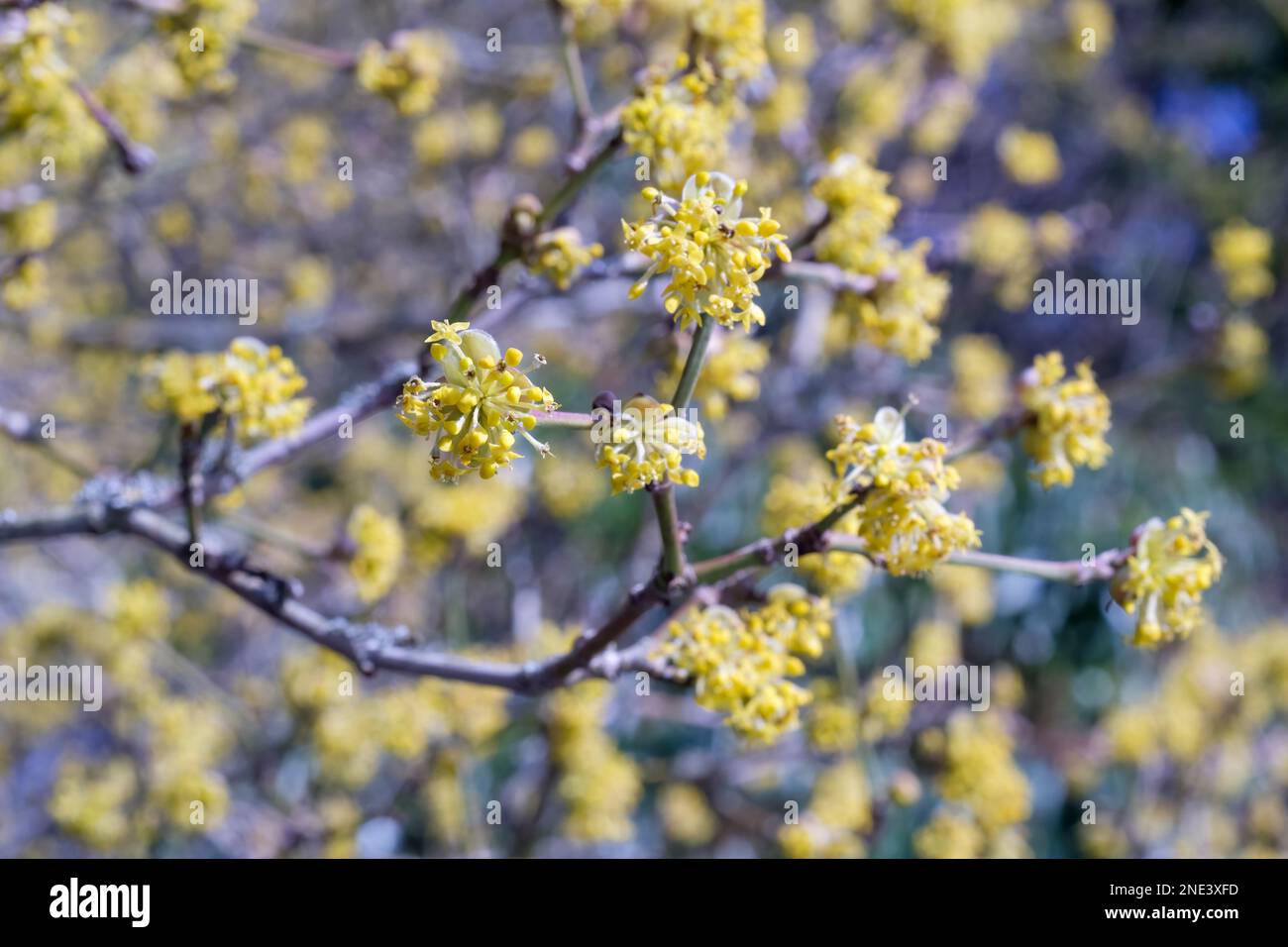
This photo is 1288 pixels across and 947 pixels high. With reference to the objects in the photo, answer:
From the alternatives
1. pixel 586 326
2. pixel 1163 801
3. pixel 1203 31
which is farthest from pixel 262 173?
pixel 1203 31

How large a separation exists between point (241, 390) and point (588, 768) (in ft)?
4.34

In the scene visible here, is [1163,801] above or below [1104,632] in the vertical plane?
below

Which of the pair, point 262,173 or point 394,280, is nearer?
point 262,173

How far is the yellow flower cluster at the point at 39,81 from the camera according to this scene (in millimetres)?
1739

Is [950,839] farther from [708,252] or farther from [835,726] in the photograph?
[708,252]

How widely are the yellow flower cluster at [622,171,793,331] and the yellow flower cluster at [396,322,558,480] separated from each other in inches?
7.6

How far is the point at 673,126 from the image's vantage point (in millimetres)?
1586

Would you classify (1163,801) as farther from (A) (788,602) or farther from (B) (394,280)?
(B) (394,280)

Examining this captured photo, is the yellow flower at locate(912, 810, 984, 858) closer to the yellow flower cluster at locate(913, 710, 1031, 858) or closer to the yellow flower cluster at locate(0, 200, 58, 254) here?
the yellow flower cluster at locate(913, 710, 1031, 858)

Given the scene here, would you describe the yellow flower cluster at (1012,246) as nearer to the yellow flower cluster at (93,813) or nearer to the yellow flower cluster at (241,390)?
the yellow flower cluster at (241,390)

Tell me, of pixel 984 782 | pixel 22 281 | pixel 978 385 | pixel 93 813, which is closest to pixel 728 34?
pixel 22 281
